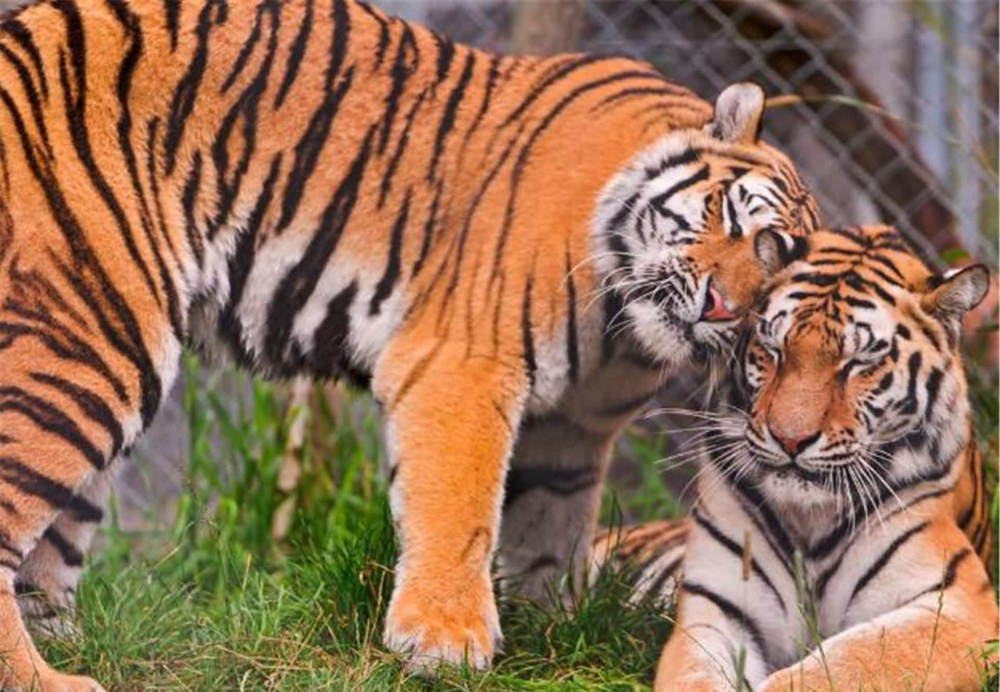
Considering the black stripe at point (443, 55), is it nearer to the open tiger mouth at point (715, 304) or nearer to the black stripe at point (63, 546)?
the open tiger mouth at point (715, 304)

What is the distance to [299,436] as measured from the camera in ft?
18.3

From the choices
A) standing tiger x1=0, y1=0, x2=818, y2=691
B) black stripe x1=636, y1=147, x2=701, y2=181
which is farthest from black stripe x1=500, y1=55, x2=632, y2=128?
black stripe x1=636, y1=147, x2=701, y2=181

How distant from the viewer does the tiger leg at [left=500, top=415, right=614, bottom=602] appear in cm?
441

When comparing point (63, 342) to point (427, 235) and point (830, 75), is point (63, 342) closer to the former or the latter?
point (427, 235)

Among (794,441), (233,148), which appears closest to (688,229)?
(794,441)

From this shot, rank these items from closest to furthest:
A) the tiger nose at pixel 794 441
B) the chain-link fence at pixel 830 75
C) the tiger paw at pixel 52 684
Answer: the tiger paw at pixel 52 684, the tiger nose at pixel 794 441, the chain-link fence at pixel 830 75

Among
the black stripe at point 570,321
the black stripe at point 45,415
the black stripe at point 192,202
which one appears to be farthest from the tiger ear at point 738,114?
the black stripe at point 45,415

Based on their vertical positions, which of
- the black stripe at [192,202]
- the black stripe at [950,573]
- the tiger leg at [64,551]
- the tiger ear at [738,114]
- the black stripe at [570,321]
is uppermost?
the tiger ear at [738,114]

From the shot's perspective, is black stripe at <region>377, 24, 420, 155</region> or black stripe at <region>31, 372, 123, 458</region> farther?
black stripe at <region>377, 24, 420, 155</region>

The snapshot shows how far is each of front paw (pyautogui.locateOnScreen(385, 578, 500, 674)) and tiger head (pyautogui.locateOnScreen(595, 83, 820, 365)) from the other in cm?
68

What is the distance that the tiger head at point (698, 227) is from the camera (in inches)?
155

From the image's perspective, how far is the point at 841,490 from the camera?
153 inches

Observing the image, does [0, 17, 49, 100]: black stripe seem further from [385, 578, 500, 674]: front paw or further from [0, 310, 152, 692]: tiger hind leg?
[385, 578, 500, 674]: front paw

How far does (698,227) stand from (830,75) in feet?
7.19
